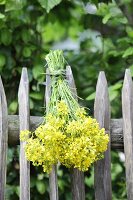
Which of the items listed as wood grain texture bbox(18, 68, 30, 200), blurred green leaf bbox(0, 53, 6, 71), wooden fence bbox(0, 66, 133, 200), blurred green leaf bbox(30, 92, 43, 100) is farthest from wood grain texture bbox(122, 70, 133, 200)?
blurred green leaf bbox(0, 53, 6, 71)

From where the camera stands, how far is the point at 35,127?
235cm

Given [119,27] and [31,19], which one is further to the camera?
[119,27]

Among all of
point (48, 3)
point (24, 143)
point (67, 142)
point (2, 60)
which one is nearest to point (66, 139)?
point (67, 142)

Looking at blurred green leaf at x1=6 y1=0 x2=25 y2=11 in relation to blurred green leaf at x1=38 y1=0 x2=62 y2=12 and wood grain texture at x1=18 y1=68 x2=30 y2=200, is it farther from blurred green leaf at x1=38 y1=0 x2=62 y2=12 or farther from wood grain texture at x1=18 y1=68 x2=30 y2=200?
wood grain texture at x1=18 y1=68 x2=30 y2=200

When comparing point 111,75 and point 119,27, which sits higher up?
point 119,27

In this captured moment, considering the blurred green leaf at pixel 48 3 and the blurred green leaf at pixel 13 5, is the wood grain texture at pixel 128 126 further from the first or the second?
the blurred green leaf at pixel 13 5

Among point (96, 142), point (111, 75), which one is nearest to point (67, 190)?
point (111, 75)

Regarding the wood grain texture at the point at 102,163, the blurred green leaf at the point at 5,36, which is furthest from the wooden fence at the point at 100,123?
the blurred green leaf at the point at 5,36

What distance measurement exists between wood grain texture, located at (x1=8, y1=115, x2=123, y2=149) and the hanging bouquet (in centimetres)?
14

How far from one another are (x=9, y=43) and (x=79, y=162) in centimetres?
115

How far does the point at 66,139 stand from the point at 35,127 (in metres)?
0.30

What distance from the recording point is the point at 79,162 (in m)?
2.06

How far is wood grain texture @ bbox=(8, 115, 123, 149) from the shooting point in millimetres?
2350

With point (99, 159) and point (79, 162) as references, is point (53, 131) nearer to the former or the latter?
point (79, 162)
